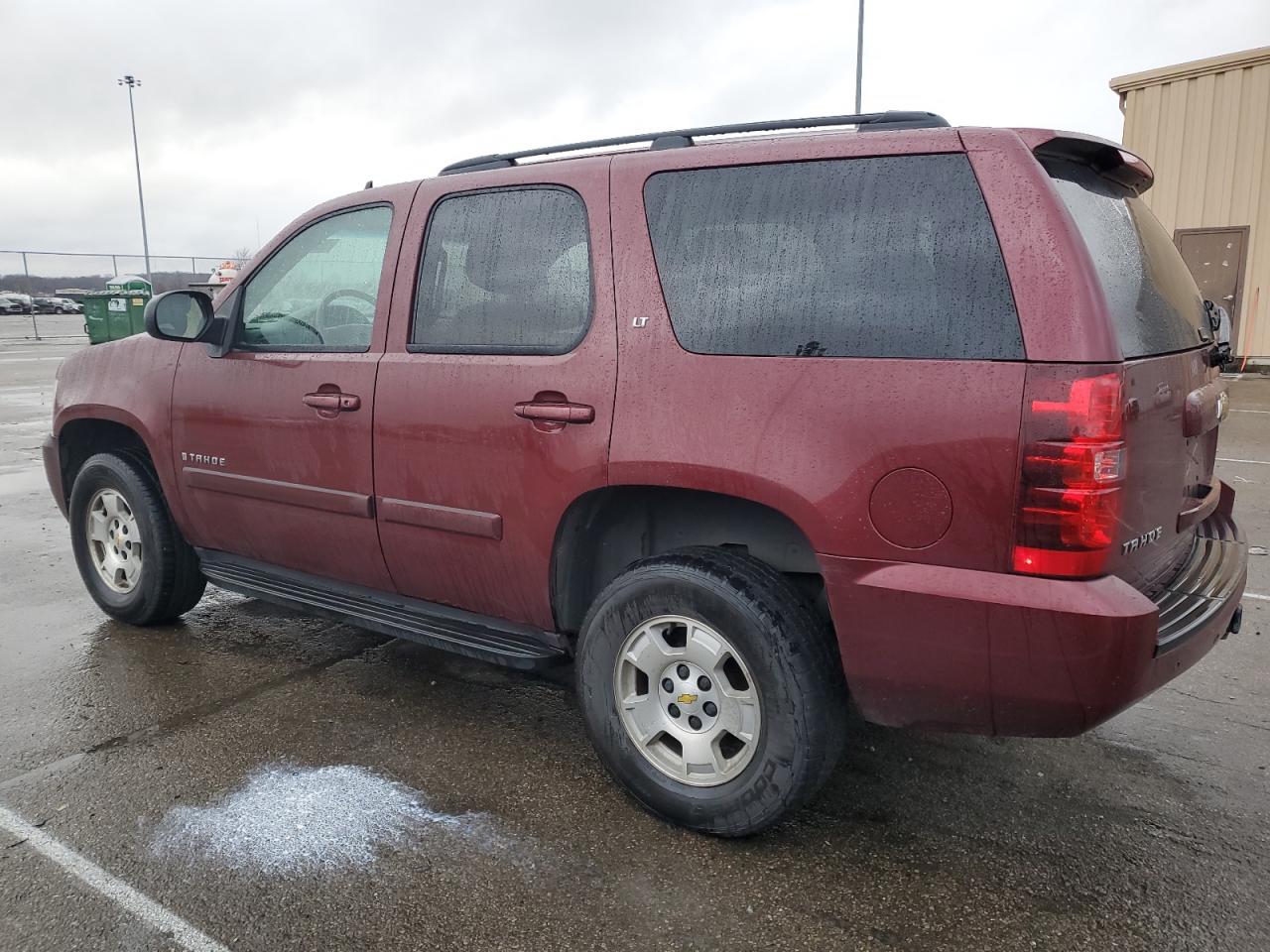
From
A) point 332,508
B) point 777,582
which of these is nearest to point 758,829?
point 777,582

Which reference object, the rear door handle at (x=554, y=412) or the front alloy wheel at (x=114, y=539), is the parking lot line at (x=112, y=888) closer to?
the rear door handle at (x=554, y=412)

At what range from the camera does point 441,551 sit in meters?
3.26

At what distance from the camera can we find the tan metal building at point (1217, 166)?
A: 549 inches

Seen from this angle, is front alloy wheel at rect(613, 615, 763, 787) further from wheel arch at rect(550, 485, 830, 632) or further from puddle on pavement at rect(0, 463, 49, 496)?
puddle on pavement at rect(0, 463, 49, 496)

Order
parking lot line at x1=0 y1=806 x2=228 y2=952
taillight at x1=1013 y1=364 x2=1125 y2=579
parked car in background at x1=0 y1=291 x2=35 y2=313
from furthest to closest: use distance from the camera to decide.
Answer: parked car in background at x1=0 y1=291 x2=35 y2=313 → parking lot line at x1=0 y1=806 x2=228 y2=952 → taillight at x1=1013 y1=364 x2=1125 y2=579

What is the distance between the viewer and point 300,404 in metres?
3.55

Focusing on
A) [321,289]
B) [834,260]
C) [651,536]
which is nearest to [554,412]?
[651,536]

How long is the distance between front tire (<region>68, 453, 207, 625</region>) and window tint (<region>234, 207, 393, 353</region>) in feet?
3.18

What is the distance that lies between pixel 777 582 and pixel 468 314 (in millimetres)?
1380

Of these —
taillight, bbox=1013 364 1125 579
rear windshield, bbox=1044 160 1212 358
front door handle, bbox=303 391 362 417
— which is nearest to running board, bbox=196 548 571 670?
front door handle, bbox=303 391 362 417

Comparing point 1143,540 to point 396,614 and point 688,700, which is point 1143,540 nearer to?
point 688,700

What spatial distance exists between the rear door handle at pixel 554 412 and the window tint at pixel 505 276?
17 cm

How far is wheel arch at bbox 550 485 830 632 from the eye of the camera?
2809 mm

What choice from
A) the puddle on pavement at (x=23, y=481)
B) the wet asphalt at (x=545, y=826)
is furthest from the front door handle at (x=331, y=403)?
the puddle on pavement at (x=23, y=481)
